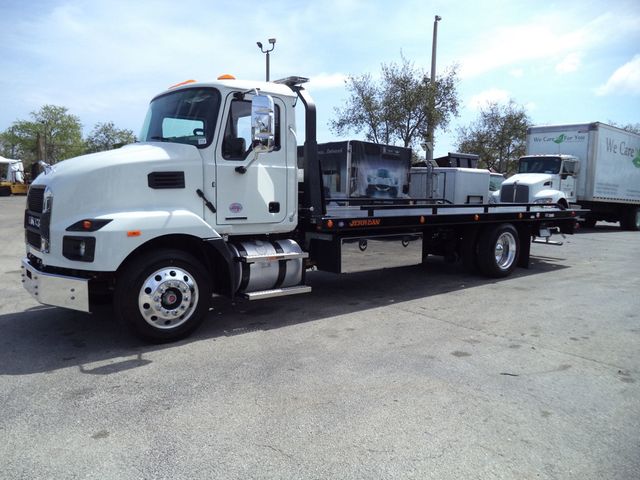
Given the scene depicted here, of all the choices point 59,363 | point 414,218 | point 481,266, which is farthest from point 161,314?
point 481,266

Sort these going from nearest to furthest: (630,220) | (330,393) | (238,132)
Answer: (330,393)
(238,132)
(630,220)

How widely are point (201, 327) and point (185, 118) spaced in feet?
8.01

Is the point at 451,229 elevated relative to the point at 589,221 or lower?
elevated

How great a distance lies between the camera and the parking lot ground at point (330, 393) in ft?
9.77

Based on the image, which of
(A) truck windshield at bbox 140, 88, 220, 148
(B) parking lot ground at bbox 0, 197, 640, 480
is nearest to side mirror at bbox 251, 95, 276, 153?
(A) truck windshield at bbox 140, 88, 220, 148

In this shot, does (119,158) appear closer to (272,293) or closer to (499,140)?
(272,293)

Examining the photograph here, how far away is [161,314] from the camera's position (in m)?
4.97

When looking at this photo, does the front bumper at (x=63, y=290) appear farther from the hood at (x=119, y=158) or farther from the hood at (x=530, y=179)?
the hood at (x=530, y=179)

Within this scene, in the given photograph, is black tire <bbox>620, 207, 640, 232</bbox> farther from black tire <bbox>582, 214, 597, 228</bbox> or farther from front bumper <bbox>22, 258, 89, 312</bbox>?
front bumper <bbox>22, 258, 89, 312</bbox>

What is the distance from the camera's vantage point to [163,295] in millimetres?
4984

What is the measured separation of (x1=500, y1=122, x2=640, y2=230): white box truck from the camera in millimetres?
17906

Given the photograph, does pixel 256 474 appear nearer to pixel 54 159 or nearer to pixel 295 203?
pixel 295 203

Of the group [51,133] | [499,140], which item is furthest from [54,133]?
[499,140]

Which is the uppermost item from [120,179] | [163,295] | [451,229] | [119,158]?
[119,158]
